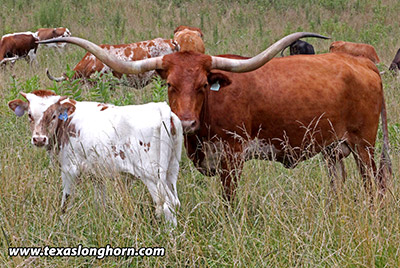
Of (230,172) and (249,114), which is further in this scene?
(249,114)

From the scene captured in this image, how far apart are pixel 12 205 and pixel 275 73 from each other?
7.98 ft

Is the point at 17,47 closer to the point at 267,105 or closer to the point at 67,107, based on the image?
the point at 67,107

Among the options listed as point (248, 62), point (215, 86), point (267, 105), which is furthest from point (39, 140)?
point (267, 105)

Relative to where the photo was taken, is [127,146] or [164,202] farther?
[127,146]

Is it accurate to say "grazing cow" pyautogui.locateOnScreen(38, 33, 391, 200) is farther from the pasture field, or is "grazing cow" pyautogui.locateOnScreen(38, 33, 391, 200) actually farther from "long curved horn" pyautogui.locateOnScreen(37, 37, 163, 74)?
the pasture field

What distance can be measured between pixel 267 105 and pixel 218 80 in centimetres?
51

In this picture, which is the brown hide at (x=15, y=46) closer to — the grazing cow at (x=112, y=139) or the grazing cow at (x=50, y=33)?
the grazing cow at (x=50, y=33)

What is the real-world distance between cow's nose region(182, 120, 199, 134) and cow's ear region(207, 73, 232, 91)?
0.44 meters

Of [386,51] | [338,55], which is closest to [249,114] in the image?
[338,55]

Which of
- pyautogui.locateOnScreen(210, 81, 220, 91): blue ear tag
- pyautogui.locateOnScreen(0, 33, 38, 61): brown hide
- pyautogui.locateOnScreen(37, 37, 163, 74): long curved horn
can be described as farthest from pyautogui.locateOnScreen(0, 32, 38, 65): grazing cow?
pyautogui.locateOnScreen(210, 81, 220, 91): blue ear tag

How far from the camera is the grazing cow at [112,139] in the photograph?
435 centimetres

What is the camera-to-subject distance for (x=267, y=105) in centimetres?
479

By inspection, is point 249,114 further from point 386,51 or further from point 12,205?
point 386,51

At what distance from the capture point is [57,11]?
58.0ft
